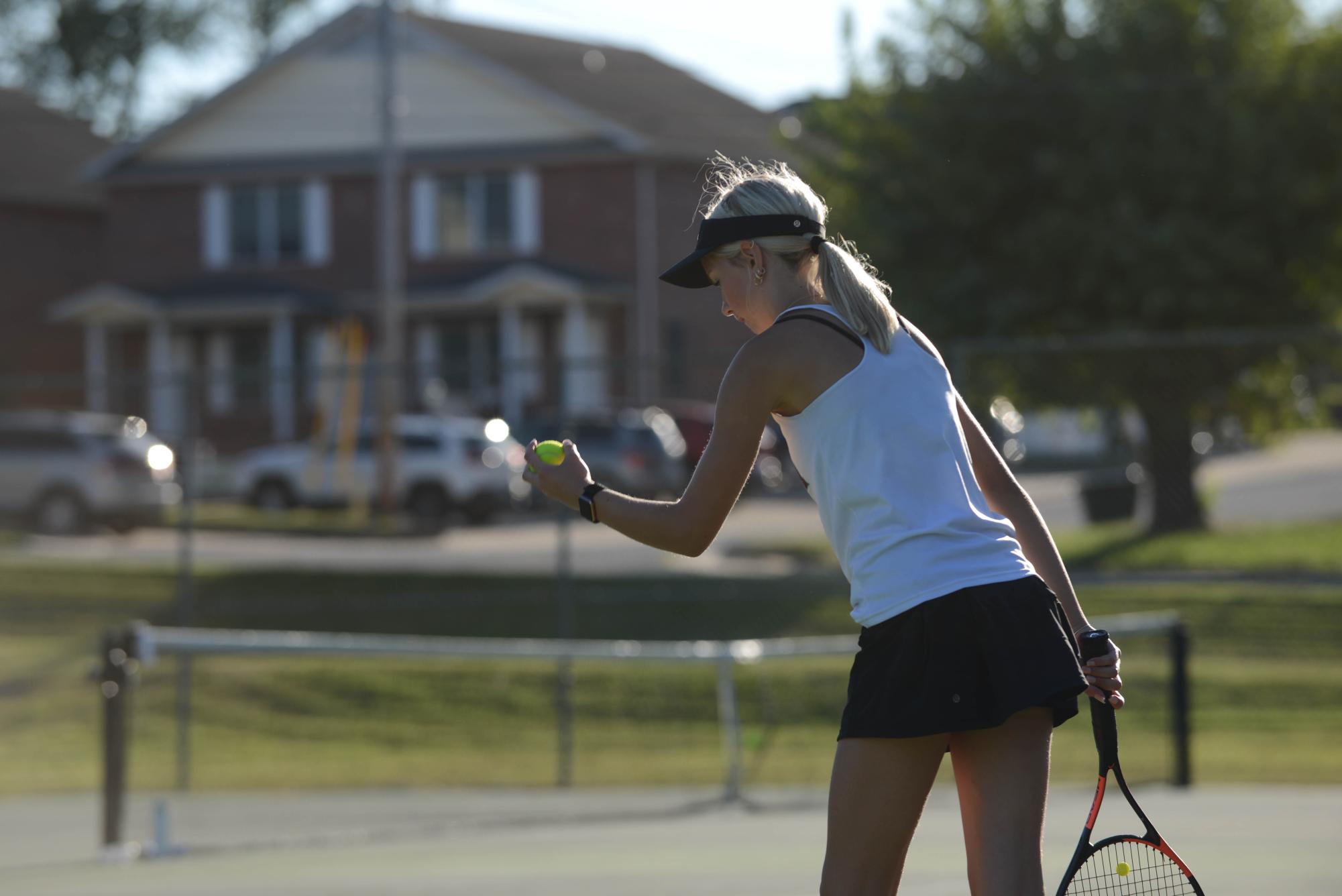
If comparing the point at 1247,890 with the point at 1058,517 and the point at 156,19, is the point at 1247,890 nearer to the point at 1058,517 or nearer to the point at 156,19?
the point at 1058,517

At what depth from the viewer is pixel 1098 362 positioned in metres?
14.3

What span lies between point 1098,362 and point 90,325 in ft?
98.9

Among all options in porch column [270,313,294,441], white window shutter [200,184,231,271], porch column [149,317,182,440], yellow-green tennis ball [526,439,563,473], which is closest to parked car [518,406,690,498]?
porch column [270,313,294,441]

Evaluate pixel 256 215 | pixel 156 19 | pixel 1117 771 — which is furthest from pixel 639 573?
pixel 156 19

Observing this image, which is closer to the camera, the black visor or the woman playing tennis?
the woman playing tennis

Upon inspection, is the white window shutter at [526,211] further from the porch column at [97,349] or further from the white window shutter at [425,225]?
the porch column at [97,349]

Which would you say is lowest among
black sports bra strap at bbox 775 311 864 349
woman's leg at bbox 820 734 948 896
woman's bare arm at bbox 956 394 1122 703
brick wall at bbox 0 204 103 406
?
woman's leg at bbox 820 734 948 896

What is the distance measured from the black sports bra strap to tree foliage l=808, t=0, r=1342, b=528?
18297mm

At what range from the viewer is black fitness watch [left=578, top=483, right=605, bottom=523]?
3.77 m

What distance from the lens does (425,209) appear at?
126 ft

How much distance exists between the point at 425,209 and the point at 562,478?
35252 millimetres

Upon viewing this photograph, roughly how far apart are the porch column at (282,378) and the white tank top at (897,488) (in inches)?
359

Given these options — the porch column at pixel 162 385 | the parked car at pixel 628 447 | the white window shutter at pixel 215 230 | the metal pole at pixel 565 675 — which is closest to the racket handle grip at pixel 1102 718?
the metal pole at pixel 565 675

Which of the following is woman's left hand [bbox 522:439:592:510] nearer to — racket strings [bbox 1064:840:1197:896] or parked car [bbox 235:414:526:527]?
racket strings [bbox 1064:840:1197:896]
